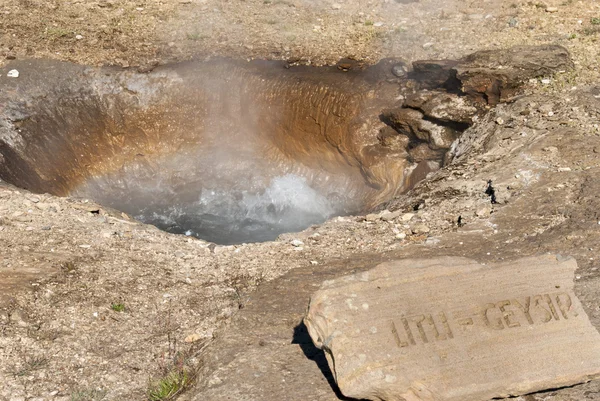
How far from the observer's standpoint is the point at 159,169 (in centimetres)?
1023

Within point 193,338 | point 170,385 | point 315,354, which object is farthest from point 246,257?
point 170,385

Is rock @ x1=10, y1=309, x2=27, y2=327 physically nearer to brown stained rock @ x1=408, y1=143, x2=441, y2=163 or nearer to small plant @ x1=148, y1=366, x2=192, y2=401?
small plant @ x1=148, y1=366, x2=192, y2=401

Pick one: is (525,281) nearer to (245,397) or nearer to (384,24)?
(245,397)

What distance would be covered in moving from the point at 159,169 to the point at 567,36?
19.4ft

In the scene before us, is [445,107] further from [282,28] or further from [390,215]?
[282,28]

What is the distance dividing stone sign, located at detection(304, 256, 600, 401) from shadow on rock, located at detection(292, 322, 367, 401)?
0.89 ft

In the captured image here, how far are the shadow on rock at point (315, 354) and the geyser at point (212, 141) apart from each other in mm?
4373

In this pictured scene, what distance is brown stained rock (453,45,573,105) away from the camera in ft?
28.0

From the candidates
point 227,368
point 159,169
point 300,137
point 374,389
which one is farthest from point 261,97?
point 374,389

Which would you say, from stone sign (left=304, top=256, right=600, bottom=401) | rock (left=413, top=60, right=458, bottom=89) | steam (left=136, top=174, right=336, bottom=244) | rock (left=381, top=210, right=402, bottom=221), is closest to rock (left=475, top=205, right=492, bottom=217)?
rock (left=381, top=210, right=402, bottom=221)

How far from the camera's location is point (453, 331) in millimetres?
4059

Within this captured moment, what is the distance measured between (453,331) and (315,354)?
919 mm

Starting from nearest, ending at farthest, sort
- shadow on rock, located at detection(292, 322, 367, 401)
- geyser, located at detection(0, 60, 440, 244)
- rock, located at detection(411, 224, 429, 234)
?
shadow on rock, located at detection(292, 322, 367, 401), rock, located at detection(411, 224, 429, 234), geyser, located at detection(0, 60, 440, 244)

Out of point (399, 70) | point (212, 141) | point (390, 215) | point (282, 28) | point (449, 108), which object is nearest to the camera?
point (390, 215)
